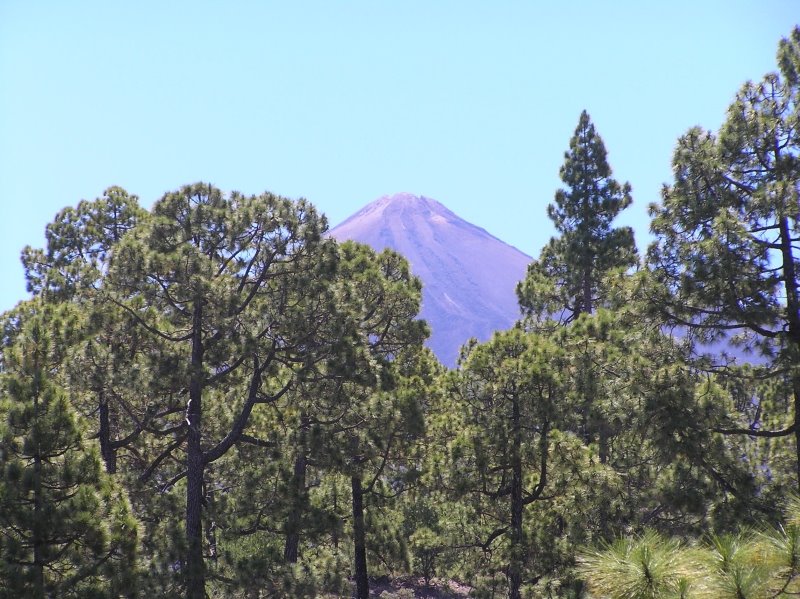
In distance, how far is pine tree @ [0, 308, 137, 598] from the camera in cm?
894

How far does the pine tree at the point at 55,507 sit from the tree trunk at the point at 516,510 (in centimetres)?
857

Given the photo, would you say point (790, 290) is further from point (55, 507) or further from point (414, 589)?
point (414, 589)

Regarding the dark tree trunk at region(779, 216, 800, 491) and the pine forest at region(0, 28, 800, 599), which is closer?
the pine forest at region(0, 28, 800, 599)

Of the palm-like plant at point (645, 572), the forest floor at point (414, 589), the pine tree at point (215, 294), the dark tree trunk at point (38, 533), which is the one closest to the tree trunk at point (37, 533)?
the dark tree trunk at point (38, 533)

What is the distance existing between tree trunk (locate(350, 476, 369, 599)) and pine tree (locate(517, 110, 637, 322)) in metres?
9.71

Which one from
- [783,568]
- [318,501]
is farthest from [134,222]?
[783,568]

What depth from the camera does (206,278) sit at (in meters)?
13.2

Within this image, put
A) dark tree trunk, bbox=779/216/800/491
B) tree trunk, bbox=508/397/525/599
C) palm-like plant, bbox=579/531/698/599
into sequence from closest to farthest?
palm-like plant, bbox=579/531/698/599
dark tree trunk, bbox=779/216/800/491
tree trunk, bbox=508/397/525/599

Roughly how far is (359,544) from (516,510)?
471cm

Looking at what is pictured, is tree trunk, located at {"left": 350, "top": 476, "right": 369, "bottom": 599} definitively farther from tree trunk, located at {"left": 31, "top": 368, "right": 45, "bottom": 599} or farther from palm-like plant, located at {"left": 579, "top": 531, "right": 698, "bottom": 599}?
palm-like plant, located at {"left": 579, "top": 531, "right": 698, "bottom": 599}

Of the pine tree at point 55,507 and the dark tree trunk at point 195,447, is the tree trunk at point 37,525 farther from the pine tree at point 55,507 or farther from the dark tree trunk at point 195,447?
the dark tree trunk at point 195,447

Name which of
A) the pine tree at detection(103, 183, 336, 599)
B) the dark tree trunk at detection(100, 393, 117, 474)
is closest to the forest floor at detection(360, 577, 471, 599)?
the pine tree at detection(103, 183, 336, 599)

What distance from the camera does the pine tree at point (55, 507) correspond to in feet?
29.3

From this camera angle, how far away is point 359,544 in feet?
60.4
